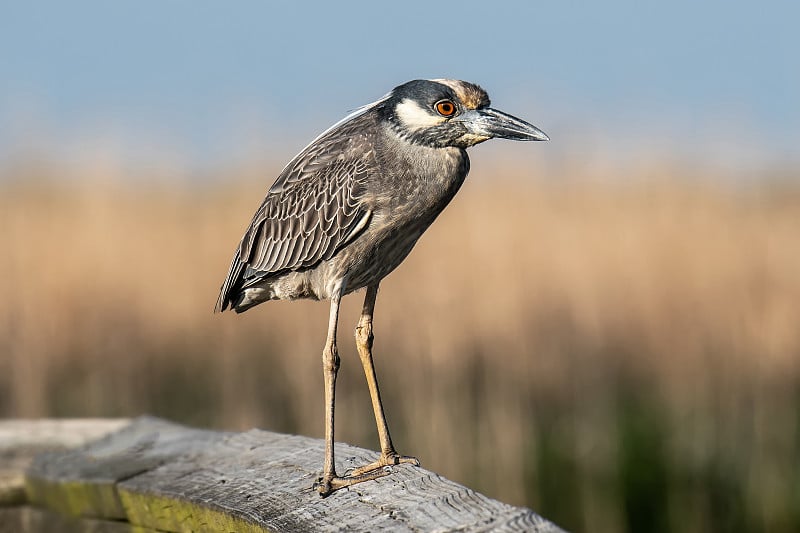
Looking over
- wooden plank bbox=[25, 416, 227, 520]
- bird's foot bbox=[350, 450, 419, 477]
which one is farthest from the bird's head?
wooden plank bbox=[25, 416, 227, 520]

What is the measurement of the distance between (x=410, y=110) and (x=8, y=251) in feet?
15.5

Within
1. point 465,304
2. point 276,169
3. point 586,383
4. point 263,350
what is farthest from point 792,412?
point 276,169

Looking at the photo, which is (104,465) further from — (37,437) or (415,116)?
(415,116)

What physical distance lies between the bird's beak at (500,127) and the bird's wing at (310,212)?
360mm

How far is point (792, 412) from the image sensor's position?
7.12 m

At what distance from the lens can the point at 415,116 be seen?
3.46 meters

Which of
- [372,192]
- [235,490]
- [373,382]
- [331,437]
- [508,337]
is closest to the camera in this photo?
[235,490]

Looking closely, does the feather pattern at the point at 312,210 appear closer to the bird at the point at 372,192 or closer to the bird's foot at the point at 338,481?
the bird at the point at 372,192

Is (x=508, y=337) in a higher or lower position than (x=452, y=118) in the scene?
lower

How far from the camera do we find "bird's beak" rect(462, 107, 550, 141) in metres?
3.38

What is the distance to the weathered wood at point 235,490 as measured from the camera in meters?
2.39

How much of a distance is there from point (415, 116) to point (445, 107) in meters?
0.10

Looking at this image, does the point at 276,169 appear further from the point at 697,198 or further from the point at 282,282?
the point at 282,282

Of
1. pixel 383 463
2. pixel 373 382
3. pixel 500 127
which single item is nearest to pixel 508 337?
pixel 373 382
